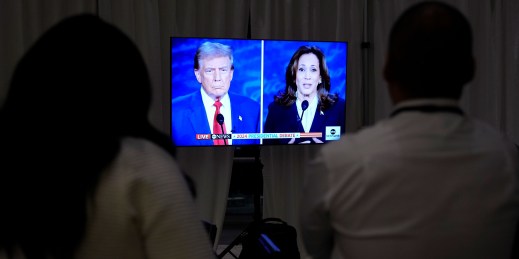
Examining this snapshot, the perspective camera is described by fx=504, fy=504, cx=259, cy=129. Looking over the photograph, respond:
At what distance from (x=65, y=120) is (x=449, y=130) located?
74cm

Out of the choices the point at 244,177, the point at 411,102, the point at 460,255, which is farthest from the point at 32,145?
the point at 244,177

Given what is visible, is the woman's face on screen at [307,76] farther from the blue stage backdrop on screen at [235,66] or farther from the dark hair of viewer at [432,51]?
the dark hair of viewer at [432,51]

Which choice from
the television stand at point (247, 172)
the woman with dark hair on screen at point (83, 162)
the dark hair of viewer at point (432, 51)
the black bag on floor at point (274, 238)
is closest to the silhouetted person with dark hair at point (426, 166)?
the dark hair of viewer at point (432, 51)

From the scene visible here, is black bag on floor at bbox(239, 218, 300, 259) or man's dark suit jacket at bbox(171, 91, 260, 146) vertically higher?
man's dark suit jacket at bbox(171, 91, 260, 146)

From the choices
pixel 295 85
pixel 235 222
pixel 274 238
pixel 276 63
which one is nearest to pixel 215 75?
pixel 276 63

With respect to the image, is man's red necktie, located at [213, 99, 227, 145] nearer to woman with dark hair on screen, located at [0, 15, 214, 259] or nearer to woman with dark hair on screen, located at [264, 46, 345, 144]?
woman with dark hair on screen, located at [264, 46, 345, 144]

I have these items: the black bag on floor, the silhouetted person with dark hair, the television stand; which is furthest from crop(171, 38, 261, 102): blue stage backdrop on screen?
the silhouetted person with dark hair

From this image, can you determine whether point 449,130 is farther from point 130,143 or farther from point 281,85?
point 281,85

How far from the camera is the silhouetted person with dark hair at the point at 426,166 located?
3.31 feet

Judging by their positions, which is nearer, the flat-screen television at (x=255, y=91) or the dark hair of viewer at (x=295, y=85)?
the flat-screen television at (x=255, y=91)

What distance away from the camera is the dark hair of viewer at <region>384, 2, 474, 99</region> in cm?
100

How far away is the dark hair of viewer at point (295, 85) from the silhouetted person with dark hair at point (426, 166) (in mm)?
Result: 2349

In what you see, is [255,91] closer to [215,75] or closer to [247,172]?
[215,75]

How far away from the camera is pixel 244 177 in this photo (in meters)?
5.38
